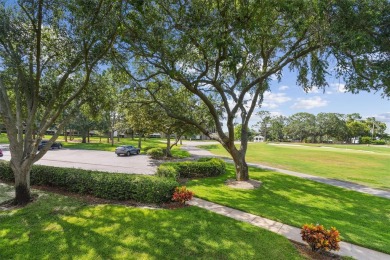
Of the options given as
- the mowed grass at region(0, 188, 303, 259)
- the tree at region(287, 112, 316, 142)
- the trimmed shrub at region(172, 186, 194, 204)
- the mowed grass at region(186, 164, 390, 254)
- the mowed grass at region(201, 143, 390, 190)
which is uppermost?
the tree at region(287, 112, 316, 142)

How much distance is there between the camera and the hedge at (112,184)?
9297mm

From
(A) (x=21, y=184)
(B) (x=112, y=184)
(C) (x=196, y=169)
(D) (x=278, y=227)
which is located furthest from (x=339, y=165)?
(A) (x=21, y=184)

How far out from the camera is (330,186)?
14891 millimetres

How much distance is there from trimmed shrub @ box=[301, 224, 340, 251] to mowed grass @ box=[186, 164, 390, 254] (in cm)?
168

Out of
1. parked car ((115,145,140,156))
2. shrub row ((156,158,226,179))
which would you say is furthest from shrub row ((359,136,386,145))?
shrub row ((156,158,226,179))

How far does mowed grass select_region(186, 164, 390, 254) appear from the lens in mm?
7602

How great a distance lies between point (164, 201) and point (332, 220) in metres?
6.60

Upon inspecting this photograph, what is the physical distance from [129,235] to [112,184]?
3869mm

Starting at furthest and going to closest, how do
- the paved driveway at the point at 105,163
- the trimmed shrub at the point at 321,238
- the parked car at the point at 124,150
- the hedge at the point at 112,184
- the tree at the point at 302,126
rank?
the tree at the point at 302,126 < the parked car at the point at 124,150 < the paved driveway at the point at 105,163 < the hedge at the point at 112,184 < the trimmed shrub at the point at 321,238

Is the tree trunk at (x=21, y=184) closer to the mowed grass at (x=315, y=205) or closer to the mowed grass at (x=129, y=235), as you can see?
the mowed grass at (x=129, y=235)

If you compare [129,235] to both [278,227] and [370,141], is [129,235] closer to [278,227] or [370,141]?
[278,227]

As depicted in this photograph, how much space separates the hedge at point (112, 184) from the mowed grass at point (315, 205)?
2396 mm

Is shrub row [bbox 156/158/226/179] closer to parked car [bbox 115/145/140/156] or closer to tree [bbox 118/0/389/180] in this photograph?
tree [bbox 118/0/389/180]

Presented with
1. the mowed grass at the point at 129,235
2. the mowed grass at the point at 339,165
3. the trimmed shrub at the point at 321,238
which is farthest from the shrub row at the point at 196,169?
the trimmed shrub at the point at 321,238
